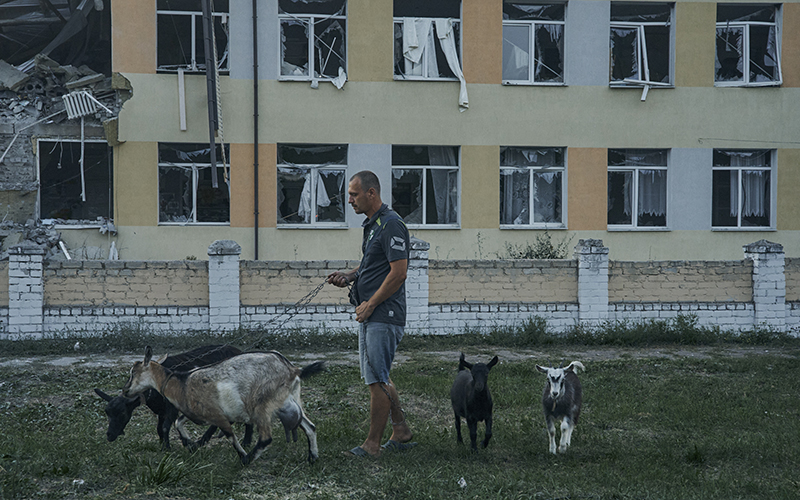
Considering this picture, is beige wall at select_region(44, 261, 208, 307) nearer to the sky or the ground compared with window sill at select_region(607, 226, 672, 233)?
nearer to the ground

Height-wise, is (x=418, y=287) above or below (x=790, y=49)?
below

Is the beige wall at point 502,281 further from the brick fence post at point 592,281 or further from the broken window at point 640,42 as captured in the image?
the broken window at point 640,42

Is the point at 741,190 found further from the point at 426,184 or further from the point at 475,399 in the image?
the point at 475,399

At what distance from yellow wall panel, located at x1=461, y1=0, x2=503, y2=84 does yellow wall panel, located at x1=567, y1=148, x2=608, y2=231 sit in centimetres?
255

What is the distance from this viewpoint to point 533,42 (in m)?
15.3

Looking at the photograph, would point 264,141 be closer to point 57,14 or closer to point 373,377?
point 57,14

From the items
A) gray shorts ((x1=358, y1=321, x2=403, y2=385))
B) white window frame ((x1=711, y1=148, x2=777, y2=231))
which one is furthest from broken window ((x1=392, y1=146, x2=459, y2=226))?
gray shorts ((x1=358, y1=321, x2=403, y2=385))

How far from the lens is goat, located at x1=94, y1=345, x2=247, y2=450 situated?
4766mm

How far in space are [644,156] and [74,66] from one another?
43.7 ft

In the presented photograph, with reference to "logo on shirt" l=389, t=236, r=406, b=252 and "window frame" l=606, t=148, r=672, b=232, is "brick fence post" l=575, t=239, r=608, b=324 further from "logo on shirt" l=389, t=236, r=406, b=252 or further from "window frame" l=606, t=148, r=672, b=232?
"logo on shirt" l=389, t=236, r=406, b=252

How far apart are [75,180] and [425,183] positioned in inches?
300

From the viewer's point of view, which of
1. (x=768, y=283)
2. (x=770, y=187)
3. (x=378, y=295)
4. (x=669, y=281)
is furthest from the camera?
(x=770, y=187)

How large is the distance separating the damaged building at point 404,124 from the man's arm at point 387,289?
9537mm

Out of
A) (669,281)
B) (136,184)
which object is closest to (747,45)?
(669,281)
